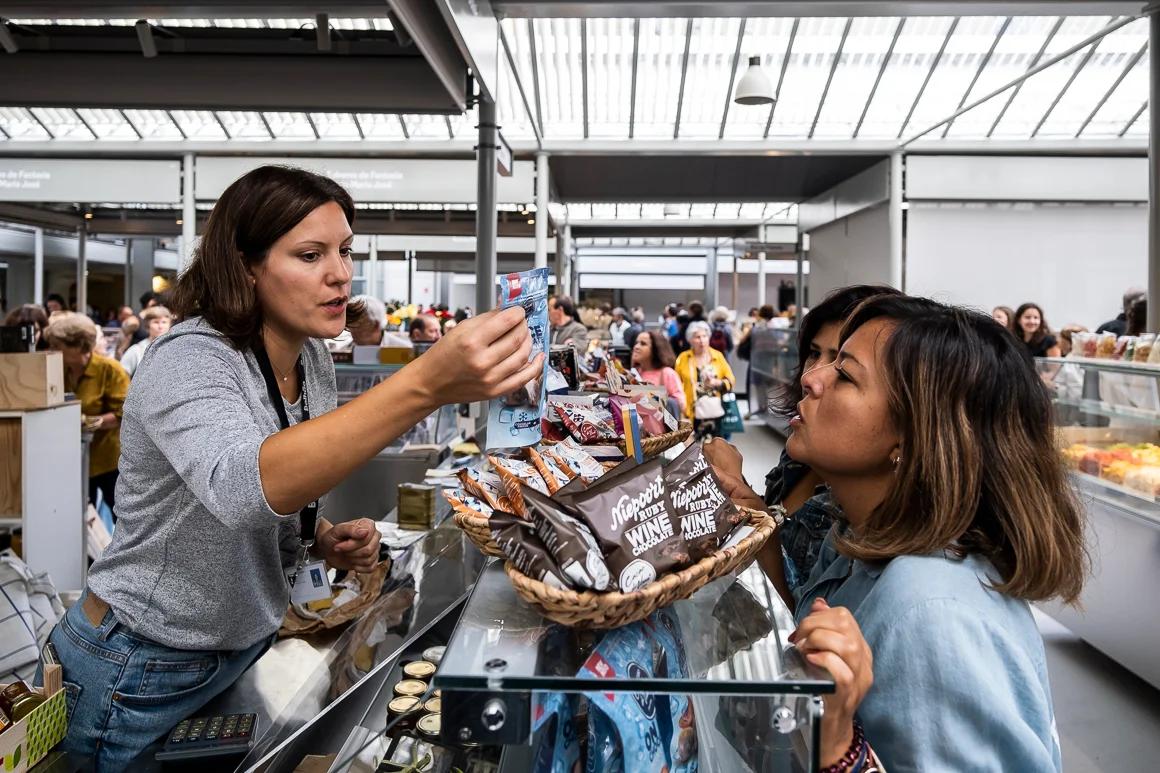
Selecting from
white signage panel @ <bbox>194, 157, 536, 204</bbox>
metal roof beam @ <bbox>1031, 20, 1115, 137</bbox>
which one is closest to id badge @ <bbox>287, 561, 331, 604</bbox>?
white signage panel @ <bbox>194, 157, 536, 204</bbox>

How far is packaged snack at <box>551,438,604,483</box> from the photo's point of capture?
147 centimetres

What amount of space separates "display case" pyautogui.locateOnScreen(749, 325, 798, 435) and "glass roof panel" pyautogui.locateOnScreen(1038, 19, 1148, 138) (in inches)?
187

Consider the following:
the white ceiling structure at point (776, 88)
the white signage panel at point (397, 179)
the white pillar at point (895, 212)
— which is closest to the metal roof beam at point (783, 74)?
the white ceiling structure at point (776, 88)

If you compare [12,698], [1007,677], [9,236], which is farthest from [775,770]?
[9,236]

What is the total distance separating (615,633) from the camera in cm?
105

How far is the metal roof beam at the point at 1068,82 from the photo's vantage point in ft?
39.5

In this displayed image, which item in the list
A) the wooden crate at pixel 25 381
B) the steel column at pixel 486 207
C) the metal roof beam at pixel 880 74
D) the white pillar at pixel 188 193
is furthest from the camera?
the white pillar at pixel 188 193

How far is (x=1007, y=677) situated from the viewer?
3.85 feet

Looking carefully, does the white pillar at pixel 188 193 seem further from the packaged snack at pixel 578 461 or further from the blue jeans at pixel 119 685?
the packaged snack at pixel 578 461

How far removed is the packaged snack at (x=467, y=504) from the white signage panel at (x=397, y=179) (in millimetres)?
11831

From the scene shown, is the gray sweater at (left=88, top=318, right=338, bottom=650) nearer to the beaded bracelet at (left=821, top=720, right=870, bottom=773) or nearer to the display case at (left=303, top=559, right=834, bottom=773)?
the display case at (left=303, top=559, right=834, bottom=773)

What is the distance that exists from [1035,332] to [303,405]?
9.47 metres

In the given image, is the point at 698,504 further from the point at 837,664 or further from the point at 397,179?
the point at 397,179

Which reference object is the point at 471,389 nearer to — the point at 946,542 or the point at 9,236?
the point at 946,542
